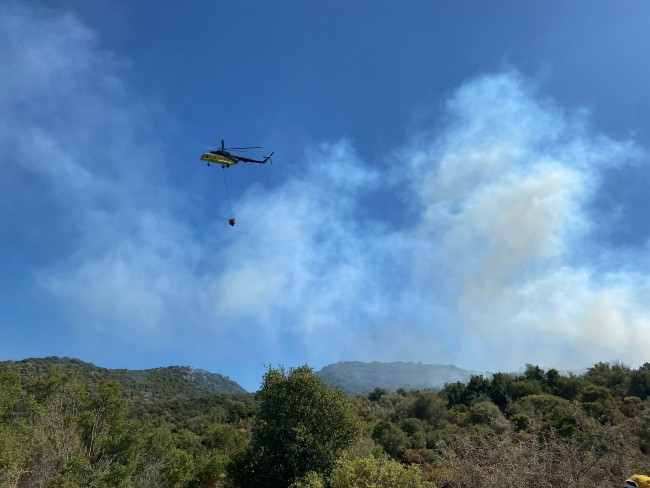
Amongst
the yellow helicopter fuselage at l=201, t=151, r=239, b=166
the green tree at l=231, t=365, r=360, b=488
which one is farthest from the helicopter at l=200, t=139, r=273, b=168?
the green tree at l=231, t=365, r=360, b=488

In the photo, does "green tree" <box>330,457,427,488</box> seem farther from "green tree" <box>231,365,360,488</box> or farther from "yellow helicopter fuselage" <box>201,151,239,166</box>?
"yellow helicopter fuselage" <box>201,151,239,166</box>

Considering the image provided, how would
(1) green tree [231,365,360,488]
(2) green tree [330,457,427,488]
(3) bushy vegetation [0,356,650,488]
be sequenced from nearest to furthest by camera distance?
1. (2) green tree [330,457,427,488]
2. (3) bushy vegetation [0,356,650,488]
3. (1) green tree [231,365,360,488]

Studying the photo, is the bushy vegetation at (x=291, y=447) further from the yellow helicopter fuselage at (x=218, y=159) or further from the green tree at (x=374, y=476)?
the yellow helicopter fuselage at (x=218, y=159)

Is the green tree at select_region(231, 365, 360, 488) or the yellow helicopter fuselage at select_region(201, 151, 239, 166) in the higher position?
the yellow helicopter fuselage at select_region(201, 151, 239, 166)

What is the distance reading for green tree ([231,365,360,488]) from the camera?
2538 cm

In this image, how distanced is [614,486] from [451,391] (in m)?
76.4

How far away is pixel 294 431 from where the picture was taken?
25859 mm

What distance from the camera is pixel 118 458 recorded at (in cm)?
3653

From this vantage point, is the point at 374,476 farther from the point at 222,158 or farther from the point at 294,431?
the point at 222,158

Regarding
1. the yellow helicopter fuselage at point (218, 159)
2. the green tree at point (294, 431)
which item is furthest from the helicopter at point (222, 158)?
the green tree at point (294, 431)

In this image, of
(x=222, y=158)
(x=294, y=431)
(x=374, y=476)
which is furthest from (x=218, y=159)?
(x=374, y=476)

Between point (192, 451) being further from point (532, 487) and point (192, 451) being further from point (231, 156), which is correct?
point (532, 487)

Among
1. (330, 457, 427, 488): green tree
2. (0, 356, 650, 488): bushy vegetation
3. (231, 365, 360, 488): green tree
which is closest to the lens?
(330, 457, 427, 488): green tree

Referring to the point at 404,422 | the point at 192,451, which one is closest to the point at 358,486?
Answer: the point at 192,451
